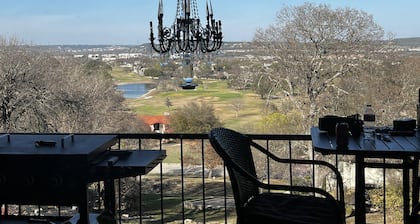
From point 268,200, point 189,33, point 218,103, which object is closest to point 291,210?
point 268,200

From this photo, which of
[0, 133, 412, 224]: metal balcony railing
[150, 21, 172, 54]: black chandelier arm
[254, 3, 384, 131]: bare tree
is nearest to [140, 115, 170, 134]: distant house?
[0, 133, 412, 224]: metal balcony railing

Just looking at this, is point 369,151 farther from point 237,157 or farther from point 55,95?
point 55,95

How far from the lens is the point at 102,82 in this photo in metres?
11.0

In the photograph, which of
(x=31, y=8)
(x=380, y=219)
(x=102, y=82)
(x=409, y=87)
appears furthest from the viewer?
(x=31, y=8)

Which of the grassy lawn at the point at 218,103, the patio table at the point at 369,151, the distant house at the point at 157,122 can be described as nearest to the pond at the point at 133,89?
the grassy lawn at the point at 218,103

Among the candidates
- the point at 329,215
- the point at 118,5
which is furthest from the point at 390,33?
the point at 329,215

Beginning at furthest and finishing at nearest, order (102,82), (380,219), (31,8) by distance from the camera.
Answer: (31,8), (102,82), (380,219)

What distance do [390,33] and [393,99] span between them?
1453 millimetres

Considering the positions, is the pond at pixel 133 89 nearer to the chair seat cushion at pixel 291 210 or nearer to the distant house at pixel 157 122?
the distant house at pixel 157 122

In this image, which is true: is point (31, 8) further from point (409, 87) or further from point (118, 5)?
point (409, 87)

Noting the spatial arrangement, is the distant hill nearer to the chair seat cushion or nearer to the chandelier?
the chandelier

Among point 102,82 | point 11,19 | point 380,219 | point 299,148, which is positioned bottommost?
point 380,219

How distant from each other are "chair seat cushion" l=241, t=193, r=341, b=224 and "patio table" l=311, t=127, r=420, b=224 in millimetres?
182

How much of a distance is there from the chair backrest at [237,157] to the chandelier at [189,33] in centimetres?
217
